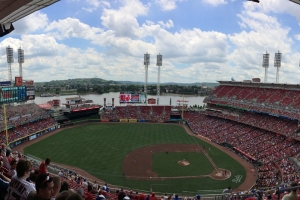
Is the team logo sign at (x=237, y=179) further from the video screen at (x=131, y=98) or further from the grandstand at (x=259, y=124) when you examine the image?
the video screen at (x=131, y=98)

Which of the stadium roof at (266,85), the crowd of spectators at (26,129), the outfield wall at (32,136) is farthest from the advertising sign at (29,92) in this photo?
the stadium roof at (266,85)

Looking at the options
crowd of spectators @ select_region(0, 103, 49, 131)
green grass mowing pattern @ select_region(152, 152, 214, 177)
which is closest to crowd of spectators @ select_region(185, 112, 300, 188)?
green grass mowing pattern @ select_region(152, 152, 214, 177)

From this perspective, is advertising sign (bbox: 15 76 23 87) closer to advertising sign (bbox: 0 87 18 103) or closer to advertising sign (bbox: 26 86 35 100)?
advertising sign (bbox: 26 86 35 100)

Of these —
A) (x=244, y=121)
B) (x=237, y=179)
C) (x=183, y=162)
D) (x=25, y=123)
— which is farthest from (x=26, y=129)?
(x=244, y=121)

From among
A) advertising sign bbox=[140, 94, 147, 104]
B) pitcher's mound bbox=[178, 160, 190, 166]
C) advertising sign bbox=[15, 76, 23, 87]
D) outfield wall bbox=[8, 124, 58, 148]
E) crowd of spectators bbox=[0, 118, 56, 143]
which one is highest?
advertising sign bbox=[15, 76, 23, 87]

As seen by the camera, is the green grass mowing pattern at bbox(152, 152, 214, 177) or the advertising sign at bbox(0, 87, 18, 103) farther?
the advertising sign at bbox(0, 87, 18, 103)

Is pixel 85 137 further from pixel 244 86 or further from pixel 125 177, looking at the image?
pixel 244 86

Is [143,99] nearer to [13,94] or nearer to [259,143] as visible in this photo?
[13,94]
